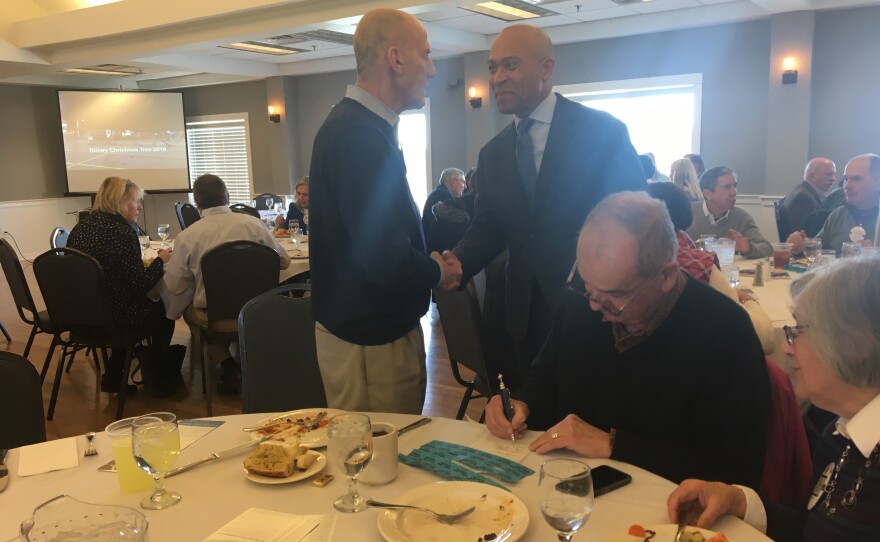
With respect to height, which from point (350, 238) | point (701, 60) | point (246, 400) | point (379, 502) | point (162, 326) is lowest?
point (162, 326)

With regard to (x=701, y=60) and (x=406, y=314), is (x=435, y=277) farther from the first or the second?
(x=701, y=60)

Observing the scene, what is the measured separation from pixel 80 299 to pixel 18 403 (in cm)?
204

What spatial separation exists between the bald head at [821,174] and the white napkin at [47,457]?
5999 millimetres

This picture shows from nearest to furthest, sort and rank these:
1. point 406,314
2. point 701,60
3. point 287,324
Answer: point 406,314 < point 287,324 < point 701,60

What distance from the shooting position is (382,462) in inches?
52.1

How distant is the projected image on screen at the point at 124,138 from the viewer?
460 inches

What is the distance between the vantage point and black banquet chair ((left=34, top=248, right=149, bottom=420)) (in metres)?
3.64

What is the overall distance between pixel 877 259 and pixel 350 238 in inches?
51.2

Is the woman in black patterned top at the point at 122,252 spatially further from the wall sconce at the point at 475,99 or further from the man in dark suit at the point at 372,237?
the wall sconce at the point at 475,99

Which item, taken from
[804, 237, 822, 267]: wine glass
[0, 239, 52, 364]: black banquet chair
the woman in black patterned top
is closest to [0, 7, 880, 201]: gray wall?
[804, 237, 822, 267]: wine glass

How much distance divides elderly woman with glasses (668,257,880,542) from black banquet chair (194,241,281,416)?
3003 mm

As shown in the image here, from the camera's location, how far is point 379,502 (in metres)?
1.24

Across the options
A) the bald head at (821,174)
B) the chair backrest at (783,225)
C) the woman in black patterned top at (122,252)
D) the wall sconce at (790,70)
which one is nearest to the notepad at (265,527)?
the woman in black patterned top at (122,252)

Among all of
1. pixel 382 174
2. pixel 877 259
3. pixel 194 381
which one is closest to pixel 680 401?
pixel 877 259
